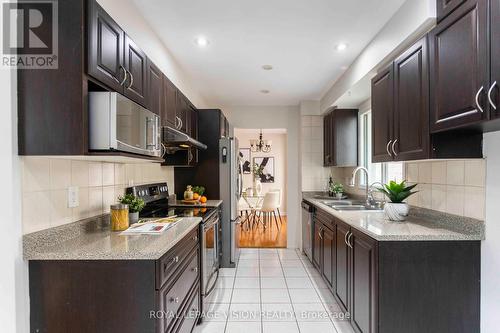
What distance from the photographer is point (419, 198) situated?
240 centimetres

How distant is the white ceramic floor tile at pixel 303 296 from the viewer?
9.58 feet

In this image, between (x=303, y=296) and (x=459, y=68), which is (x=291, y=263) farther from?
(x=459, y=68)

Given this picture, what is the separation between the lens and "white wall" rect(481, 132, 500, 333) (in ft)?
5.33

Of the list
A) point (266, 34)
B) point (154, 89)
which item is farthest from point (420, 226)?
point (154, 89)

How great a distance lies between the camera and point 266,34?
8.32ft

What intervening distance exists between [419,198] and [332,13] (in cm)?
166

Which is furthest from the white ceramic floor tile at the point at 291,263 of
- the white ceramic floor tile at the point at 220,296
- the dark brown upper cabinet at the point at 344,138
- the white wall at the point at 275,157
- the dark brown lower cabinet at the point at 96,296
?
the white wall at the point at 275,157

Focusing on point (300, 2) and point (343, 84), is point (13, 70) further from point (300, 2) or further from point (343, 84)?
point (343, 84)

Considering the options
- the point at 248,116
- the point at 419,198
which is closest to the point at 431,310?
the point at 419,198

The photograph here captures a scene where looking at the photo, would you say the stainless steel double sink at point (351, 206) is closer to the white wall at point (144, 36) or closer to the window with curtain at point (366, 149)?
the window with curtain at point (366, 149)

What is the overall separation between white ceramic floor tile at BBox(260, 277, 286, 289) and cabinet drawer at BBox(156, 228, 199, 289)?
1441mm

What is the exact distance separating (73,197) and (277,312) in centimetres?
201

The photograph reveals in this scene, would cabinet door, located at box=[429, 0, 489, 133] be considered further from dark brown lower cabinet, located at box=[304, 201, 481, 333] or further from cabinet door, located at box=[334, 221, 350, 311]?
cabinet door, located at box=[334, 221, 350, 311]

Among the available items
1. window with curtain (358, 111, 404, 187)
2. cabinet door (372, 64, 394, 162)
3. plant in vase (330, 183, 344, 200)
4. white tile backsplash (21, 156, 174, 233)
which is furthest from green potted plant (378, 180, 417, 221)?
white tile backsplash (21, 156, 174, 233)
